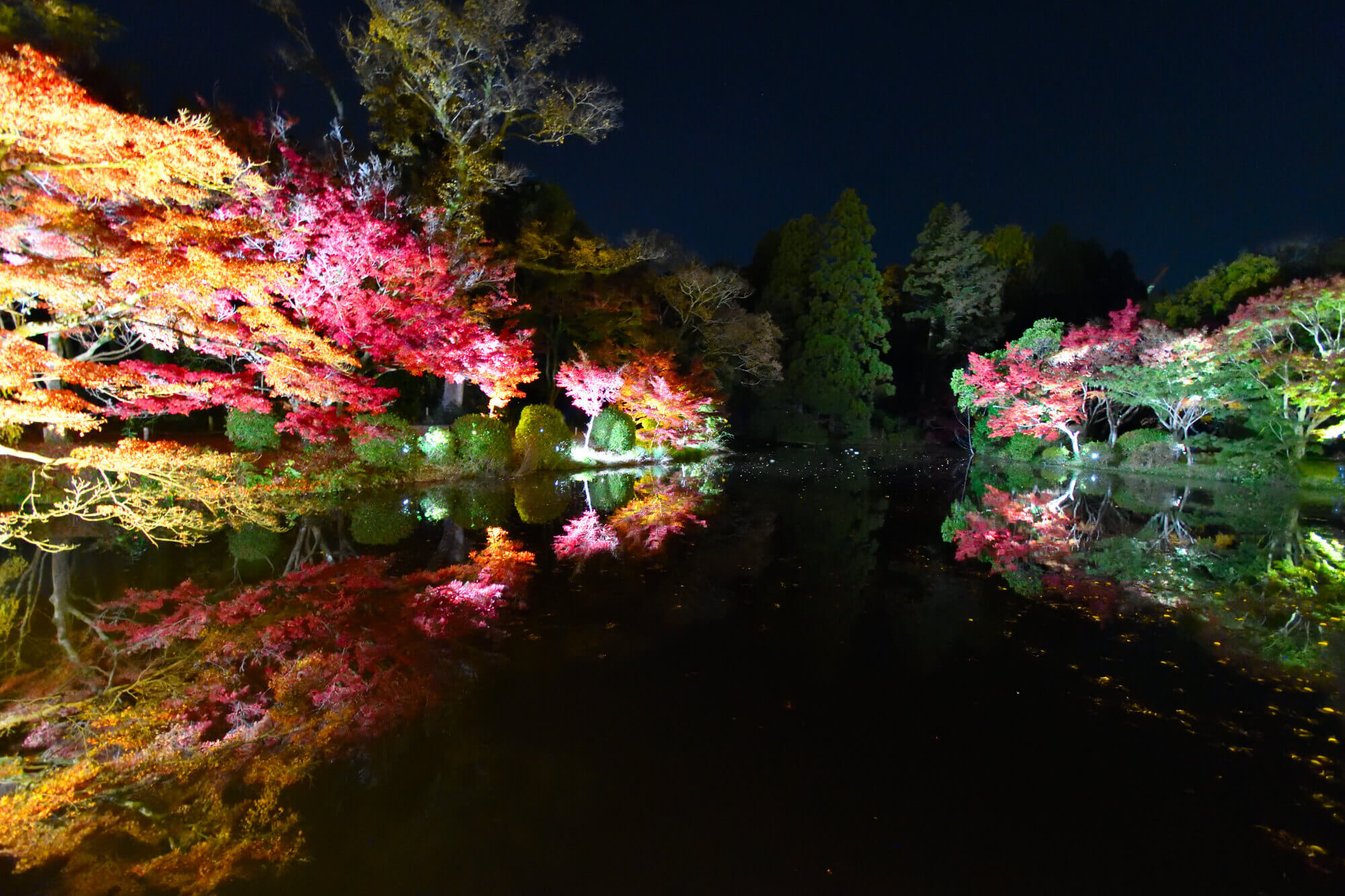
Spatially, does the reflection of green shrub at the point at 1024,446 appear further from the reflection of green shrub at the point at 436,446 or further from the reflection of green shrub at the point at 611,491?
the reflection of green shrub at the point at 436,446

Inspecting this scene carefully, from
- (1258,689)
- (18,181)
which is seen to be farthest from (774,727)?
(18,181)

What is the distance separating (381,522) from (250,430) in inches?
167

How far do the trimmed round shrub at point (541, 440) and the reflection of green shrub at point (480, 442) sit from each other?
87cm

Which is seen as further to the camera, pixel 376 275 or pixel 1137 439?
pixel 1137 439

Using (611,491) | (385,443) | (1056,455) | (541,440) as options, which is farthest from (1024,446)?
(385,443)

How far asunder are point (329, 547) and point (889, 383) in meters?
24.9

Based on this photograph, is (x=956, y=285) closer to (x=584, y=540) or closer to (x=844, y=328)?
(x=844, y=328)

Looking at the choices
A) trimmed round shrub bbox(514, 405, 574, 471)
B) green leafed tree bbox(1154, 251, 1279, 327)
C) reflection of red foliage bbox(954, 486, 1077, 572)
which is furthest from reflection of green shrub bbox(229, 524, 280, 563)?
green leafed tree bbox(1154, 251, 1279, 327)

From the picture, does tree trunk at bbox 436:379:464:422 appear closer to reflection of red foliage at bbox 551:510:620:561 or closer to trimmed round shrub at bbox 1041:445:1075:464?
reflection of red foliage at bbox 551:510:620:561

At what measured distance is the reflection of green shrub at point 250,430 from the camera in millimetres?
10773

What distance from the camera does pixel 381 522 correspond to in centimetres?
850

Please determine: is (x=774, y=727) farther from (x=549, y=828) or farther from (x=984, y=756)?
(x=549, y=828)

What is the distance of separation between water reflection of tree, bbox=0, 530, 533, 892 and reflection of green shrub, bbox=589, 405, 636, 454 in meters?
11.4

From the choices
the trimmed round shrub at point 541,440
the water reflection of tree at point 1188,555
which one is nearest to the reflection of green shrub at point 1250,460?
the water reflection of tree at point 1188,555
